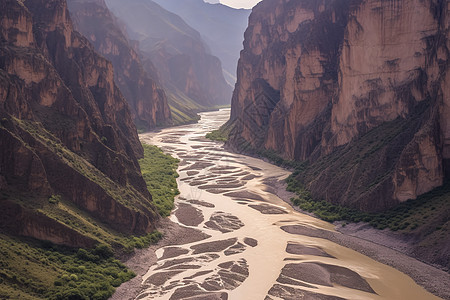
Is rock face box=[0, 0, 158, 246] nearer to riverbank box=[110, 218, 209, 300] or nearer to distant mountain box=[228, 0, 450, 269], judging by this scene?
riverbank box=[110, 218, 209, 300]

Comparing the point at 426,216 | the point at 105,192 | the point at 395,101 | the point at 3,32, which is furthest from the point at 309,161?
the point at 3,32

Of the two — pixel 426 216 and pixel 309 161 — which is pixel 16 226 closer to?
pixel 426 216

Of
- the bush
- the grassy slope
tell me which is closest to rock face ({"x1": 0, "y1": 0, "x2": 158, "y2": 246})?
the grassy slope

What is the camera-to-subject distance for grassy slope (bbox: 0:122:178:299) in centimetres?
4944

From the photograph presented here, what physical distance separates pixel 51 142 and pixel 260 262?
116 ft

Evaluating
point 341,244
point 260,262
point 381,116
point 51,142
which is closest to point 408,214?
point 341,244

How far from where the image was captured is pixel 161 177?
4815 inches

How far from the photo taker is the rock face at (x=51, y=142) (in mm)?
60375

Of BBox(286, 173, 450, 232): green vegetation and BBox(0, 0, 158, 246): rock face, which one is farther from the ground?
BBox(0, 0, 158, 246): rock face

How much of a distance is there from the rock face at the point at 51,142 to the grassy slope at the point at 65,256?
44 centimetres

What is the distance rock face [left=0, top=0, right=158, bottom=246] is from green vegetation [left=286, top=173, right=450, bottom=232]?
116ft

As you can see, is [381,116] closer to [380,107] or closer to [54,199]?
[380,107]

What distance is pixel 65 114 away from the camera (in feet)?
261

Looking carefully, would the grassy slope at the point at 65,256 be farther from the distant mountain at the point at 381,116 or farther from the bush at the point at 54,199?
the distant mountain at the point at 381,116
